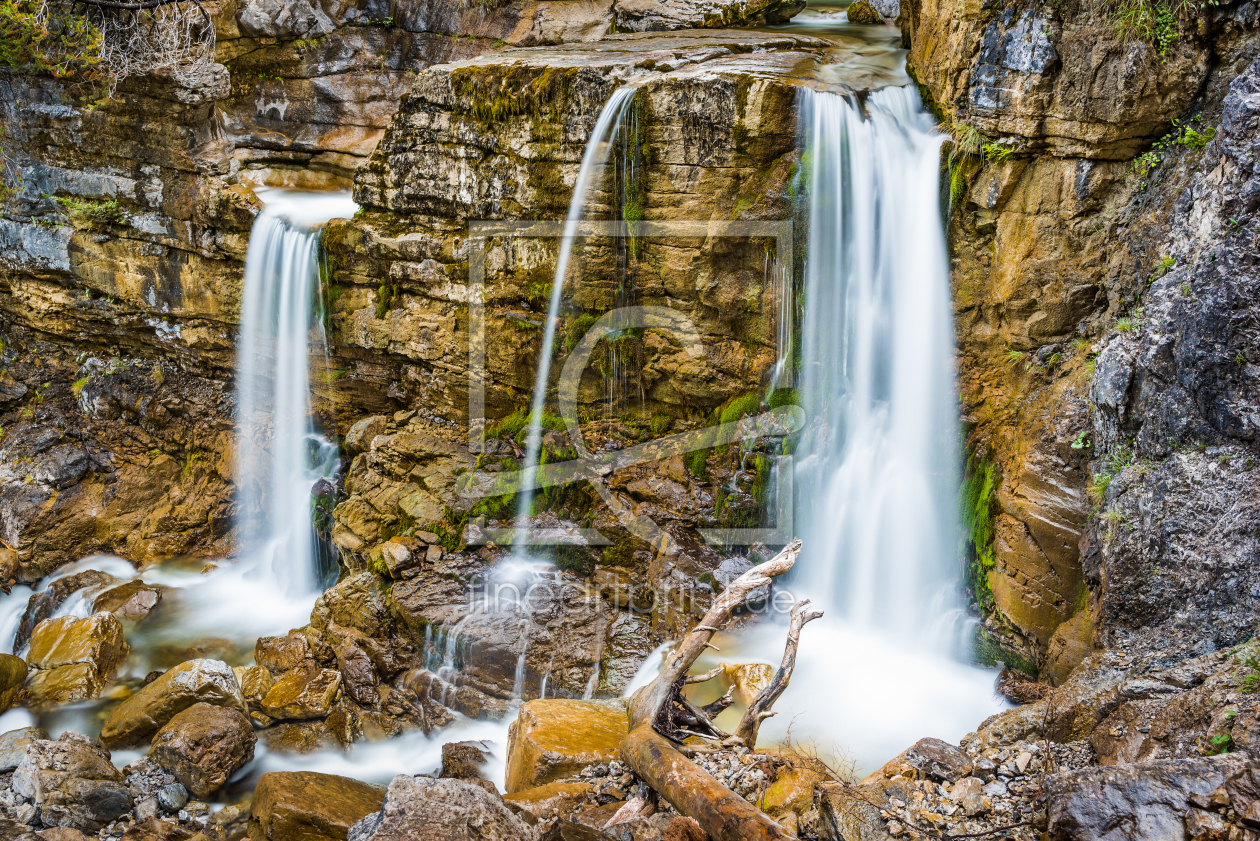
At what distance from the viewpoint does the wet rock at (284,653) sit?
7398mm

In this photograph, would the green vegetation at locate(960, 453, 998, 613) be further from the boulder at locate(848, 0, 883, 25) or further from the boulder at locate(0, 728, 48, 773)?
the boulder at locate(0, 728, 48, 773)

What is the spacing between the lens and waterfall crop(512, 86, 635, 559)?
→ 741 cm

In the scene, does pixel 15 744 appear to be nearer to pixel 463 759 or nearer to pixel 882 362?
pixel 463 759

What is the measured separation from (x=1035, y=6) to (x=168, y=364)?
11857 mm

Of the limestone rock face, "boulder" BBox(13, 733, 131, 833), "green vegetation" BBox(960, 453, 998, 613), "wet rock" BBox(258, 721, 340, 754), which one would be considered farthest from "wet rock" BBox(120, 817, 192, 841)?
the limestone rock face

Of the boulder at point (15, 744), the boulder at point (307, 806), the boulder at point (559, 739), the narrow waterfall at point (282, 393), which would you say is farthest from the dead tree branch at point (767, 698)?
the narrow waterfall at point (282, 393)

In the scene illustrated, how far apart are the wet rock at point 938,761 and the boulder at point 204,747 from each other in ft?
18.0

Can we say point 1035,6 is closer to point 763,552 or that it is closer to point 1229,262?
point 1229,262

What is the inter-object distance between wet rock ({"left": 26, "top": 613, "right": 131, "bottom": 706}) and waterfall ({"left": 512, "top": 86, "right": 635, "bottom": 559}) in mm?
4490

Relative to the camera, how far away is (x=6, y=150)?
1020 cm

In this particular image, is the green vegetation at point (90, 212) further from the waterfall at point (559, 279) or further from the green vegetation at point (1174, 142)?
the green vegetation at point (1174, 142)

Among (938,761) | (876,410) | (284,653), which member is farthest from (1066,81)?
(284,653)

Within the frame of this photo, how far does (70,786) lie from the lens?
5.54 m

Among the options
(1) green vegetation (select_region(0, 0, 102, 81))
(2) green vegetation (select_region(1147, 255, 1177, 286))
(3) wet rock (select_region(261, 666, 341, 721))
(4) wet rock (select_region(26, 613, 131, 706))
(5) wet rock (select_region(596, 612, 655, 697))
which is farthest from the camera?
(1) green vegetation (select_region(0, 0, 102, 81))
